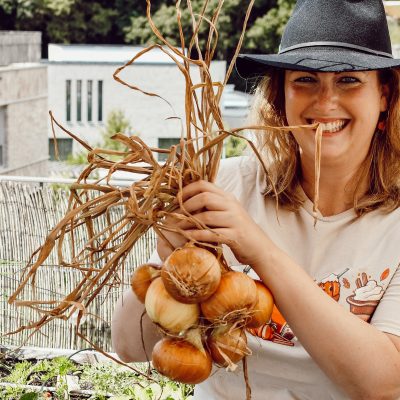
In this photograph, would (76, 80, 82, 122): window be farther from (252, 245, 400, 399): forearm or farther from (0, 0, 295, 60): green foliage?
(252, 245, 400, 399): forearm

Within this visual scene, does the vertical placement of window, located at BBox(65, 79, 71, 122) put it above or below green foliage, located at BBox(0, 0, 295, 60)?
below

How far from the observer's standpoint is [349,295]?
1.25m

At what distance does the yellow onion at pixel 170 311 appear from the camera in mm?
964

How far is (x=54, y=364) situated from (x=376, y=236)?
197 cm

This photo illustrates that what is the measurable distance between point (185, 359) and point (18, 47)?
18391 millimetres

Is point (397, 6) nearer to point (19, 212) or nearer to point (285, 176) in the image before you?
point (19, 212)

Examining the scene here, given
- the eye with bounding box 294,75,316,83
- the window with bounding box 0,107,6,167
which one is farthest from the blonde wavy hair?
the window with bounding box 0,107,6,167

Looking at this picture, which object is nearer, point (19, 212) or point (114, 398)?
point (114, 398)

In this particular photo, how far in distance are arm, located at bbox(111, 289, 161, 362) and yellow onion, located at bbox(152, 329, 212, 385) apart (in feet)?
0.82

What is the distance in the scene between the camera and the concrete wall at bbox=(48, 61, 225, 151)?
22.8 m

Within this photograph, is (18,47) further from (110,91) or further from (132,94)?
(132,94)

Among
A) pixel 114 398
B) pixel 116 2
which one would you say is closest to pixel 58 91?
pixel 116 2

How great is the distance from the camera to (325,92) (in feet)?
3.99

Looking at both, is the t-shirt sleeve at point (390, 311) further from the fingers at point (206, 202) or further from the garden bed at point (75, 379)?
the garden bed at point (75, 379)
